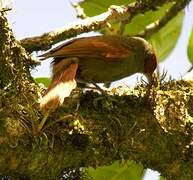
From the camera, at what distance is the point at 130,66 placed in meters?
4.14

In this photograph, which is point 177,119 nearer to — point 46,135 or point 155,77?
point 155,77

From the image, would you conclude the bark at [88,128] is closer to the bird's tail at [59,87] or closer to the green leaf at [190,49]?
the bird's tail at [59,87]

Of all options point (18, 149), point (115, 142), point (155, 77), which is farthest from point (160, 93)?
point (18, 149)

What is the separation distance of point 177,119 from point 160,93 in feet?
0.65

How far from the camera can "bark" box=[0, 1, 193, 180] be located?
9.57ft

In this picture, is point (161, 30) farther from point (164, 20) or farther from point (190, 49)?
point (190, 49)

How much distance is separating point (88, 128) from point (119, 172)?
709 millimetres

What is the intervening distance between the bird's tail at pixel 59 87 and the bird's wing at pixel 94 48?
9cm

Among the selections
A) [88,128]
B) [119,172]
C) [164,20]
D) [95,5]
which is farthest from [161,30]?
[88,128]

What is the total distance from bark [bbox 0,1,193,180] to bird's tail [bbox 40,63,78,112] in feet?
0.19

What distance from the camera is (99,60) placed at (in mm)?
3934

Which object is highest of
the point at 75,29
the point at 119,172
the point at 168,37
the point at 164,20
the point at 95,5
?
the point at 75,29

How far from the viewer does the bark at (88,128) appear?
9.57 ft

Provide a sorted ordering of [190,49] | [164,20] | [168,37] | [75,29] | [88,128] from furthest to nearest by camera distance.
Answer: [168,37] → [164,20] → [190,49] → [75,29] → [88,128]
